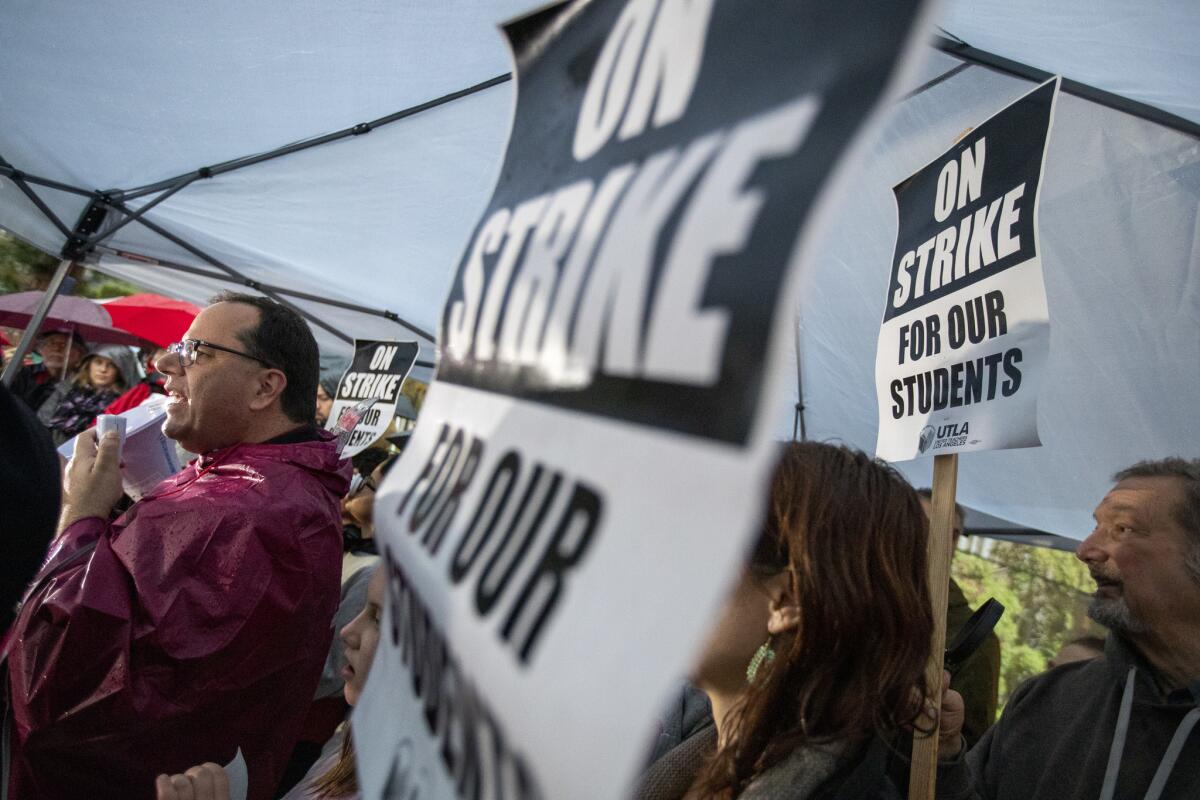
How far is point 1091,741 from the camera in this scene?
2.04 meters

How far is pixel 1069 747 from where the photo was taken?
2.09 meters

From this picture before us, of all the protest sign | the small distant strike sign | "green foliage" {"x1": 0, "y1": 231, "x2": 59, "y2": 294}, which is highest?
"green foliage" {"x1": 0, "y1": 231, "x2": 59, "y2": 294}

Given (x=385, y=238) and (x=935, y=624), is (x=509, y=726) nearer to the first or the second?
(x=935, y=624)

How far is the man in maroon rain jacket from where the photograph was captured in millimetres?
1736

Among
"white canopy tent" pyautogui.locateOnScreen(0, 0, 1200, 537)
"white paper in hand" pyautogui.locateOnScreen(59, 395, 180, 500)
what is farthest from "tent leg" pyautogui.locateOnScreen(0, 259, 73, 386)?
"white paper in hand" pyautogui.locateOnScreen(59, 395, 180, 500)

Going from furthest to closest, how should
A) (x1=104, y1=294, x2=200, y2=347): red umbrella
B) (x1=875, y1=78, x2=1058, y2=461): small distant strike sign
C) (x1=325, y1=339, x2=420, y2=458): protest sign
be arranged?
(x1=104, y1=294, x2=200, y2=347): red umbrella → (x1=325, y1=339, x2=420, y2=458): protest sign → (x1=875, y1=78, x2=1058, y2=461): small distant strike sign

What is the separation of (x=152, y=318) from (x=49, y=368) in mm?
1413

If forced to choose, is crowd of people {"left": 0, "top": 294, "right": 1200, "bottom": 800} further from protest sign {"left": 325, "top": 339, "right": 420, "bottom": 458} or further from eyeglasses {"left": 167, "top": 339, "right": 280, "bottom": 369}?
protest sign {"left": 325, "top": 339, "right": 420, "bottom": 458}

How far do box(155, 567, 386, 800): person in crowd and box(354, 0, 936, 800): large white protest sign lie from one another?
68 centimetres

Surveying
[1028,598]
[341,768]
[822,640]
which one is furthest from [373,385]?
[1028,598]

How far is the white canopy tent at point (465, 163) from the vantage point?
2.93 m

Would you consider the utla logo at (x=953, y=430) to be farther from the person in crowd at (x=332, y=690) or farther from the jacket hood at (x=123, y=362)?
the jacket hood at (x=123, y=362)

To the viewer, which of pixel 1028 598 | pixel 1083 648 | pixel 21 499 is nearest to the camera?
pixel 21 499

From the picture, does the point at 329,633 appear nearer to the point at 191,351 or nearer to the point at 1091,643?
the point at 191,351
